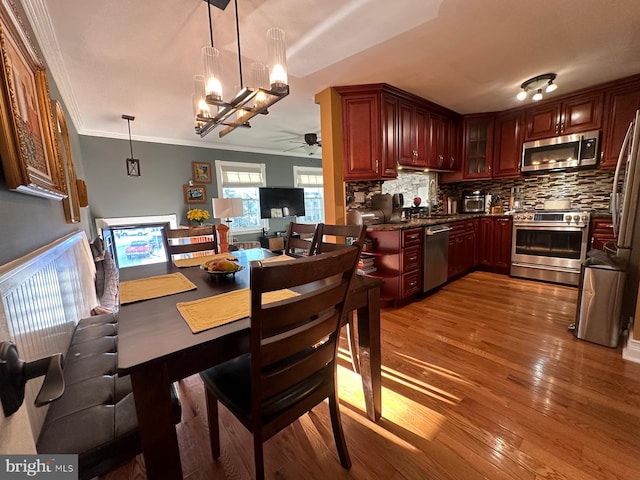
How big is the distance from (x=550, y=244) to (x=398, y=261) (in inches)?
88.5

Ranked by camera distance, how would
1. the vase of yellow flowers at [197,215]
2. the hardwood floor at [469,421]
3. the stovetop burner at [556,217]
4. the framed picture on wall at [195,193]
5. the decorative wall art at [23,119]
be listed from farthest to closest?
the framed picture on wall at [195,193]
the vase of yellow flowers at [197,215]
the stovetop burner at [556,217]
the hardwood floor at [469,421]
the decorative wall art at [23,119]

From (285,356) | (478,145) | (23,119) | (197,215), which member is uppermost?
(478,145)

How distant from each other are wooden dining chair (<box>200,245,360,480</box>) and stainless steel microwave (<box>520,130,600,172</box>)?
4.05 metres

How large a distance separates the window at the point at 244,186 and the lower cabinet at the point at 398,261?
331 centimetres

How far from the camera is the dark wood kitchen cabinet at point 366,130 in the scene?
9.48 ft

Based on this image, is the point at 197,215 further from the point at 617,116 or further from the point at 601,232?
the point at 617,116

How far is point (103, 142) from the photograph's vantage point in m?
4.05

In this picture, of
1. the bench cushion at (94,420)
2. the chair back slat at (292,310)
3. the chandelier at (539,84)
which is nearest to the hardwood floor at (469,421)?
the bench cushion at (94,420)

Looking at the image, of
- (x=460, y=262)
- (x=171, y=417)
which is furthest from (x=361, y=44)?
(x=460, y=262)

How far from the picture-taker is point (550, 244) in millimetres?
3438

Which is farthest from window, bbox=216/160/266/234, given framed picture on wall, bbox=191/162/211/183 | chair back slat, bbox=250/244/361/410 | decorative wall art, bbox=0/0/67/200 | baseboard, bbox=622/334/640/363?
baseboard, bbox=622/334/640/363

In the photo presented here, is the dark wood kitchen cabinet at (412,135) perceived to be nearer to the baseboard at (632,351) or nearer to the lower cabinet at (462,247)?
the lower cabinet at (462,247)

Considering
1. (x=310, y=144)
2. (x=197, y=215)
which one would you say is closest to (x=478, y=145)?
(x=310, y=144)

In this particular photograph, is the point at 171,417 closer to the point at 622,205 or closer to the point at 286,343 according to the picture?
the point at 286,343
